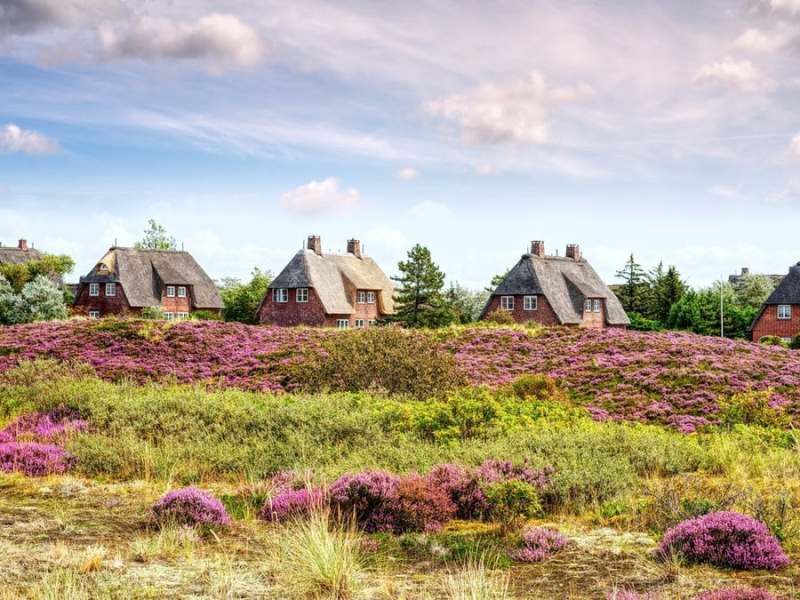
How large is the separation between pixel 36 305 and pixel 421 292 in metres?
26.2

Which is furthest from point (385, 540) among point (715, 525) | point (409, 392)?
point (409, 392)

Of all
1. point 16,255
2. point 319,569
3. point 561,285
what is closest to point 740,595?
point 319,569

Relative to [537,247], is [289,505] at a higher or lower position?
lower

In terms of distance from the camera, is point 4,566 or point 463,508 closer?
point 4,566

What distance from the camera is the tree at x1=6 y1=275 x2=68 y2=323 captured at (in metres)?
55.0

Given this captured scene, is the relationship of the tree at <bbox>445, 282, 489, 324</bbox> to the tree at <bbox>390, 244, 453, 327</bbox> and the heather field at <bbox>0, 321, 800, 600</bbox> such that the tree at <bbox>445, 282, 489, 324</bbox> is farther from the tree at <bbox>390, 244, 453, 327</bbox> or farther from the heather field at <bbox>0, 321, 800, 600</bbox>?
the heather field at <bbox>0, 321, 800, 600</bbox>

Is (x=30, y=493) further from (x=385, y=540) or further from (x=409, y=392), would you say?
(x=409, y=392)

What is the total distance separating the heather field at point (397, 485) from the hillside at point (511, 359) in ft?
0.68

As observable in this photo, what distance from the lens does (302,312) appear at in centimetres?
6594

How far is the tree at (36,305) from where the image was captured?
55.0m

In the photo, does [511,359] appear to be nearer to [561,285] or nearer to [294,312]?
[561,285]

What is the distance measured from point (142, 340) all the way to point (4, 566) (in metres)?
23.1

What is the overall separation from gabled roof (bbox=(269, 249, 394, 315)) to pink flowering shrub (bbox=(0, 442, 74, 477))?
Result: 50760 millimetres

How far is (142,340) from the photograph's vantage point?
1199 inches
